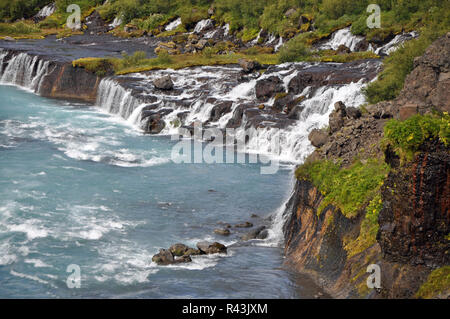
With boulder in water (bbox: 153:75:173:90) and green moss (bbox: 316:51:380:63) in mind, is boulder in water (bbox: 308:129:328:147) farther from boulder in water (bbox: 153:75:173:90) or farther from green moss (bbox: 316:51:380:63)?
green moss (bbox: 316:51:380:63)

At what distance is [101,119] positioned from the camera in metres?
46.4

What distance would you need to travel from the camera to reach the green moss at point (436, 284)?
13.8 metres

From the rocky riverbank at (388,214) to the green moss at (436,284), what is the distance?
0.08 ft

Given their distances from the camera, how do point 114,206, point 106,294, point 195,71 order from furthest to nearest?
point 195,71, point 114,206, point 106,294

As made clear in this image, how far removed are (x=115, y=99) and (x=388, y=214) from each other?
36.8m

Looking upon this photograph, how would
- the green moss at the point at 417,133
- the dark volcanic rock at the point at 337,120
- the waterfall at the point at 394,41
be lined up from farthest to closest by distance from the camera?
the waterfall at the point at 394,41 → the dark volcanic rock at the point at 337,120 → the green moss at the point at 417,133

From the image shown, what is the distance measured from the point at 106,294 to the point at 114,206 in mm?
9644

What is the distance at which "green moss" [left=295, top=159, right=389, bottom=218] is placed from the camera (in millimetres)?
18438

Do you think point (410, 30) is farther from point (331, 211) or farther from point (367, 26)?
point (331, 211)

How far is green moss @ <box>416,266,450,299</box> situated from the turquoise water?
417 centimetres

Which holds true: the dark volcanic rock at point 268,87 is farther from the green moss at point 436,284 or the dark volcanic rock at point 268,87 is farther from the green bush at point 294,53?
the green moss at point 436,284

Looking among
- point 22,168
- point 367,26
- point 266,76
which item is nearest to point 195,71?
point 266,76

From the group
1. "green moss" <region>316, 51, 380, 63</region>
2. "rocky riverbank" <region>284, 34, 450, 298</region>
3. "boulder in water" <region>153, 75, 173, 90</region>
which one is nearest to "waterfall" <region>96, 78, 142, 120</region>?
"boulder in water" <region>153, 75, 173, 90</region>

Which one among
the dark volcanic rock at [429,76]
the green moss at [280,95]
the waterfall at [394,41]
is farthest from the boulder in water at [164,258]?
the waterfall at [394,41]
